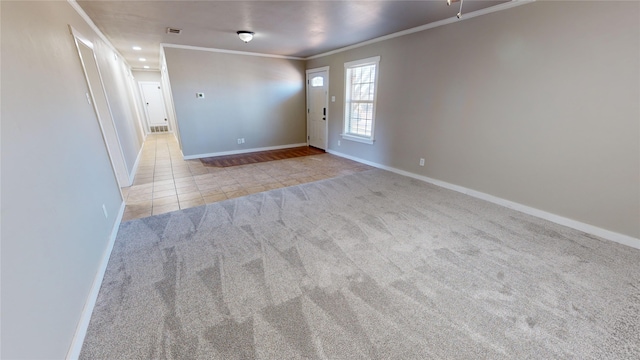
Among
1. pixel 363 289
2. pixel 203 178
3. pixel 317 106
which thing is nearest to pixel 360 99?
pixel 317 106

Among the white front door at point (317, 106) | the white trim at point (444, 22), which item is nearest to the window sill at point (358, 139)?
→ the white front door at point (317, 106)

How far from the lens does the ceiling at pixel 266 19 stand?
2842 millimetres

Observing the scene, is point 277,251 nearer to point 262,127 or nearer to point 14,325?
point 14,325

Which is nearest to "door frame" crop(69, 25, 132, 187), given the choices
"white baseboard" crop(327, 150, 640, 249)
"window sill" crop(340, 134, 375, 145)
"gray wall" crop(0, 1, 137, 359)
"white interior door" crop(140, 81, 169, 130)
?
"gray wall" crop(0, 1, 137, 359)

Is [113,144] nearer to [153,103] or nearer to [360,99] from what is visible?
[360,99]

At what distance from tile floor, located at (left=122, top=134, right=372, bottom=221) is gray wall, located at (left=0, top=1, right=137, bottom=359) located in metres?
1.04

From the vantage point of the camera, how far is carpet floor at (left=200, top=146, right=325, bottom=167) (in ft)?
17.6

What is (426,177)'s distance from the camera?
13.5ft

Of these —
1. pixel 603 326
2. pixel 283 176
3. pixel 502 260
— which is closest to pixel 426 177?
pixel 502 260

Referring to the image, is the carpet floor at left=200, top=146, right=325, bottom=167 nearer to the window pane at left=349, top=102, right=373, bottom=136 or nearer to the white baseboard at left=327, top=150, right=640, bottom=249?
the window pane at left=349, top=102, right=373, bottom=136

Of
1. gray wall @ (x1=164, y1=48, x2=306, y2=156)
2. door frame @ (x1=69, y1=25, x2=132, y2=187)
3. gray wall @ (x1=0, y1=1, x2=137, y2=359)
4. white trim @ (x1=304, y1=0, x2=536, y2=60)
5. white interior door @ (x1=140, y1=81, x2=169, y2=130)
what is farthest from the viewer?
white interior door @ (x1=140, y1=81, x2=169, y2=130)

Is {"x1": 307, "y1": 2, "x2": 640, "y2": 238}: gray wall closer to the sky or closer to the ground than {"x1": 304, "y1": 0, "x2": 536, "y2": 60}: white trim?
closer to the ground

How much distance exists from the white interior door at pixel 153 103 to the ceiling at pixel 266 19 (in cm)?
497

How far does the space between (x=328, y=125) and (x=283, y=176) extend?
2.35m
